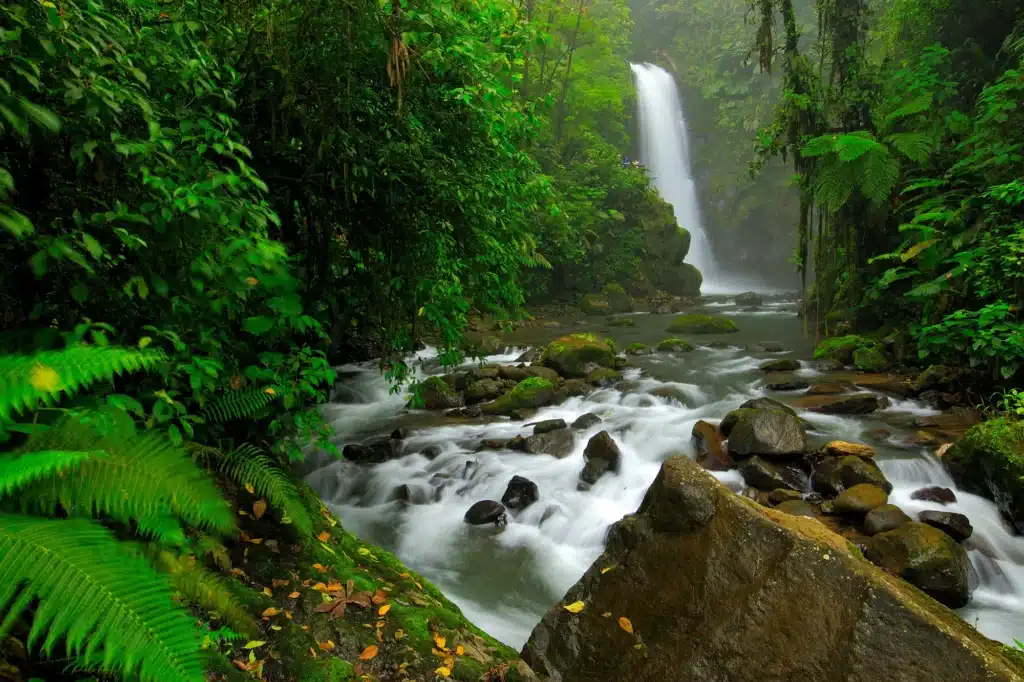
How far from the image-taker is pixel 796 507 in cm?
554

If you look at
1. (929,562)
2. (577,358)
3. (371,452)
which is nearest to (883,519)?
(929,562)

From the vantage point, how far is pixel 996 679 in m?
2.38

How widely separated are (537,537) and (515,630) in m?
1.34

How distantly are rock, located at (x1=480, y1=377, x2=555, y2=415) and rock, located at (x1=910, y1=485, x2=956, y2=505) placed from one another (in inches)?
196

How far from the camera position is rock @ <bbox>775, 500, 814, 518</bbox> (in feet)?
17.8

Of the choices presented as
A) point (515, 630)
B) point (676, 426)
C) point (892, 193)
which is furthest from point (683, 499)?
point (892, 193)

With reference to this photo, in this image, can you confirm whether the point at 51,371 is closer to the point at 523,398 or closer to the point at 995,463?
the point at 995,463

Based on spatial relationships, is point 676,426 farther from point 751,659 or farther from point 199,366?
point 199,366

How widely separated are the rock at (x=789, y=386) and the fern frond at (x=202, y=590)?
356 inches

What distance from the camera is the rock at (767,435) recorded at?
641cm

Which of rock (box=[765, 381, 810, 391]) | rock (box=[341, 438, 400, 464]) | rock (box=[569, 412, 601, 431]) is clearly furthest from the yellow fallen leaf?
rock (box=[765, 381, 810, 391])

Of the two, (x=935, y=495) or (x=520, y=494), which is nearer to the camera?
(x=935, y=495)

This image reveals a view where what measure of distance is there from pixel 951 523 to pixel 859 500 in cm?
71

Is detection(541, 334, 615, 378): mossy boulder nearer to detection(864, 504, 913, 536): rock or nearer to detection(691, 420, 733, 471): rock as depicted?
detection(691, 420, 733, 471): rock
